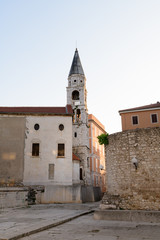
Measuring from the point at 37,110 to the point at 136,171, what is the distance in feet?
67.2

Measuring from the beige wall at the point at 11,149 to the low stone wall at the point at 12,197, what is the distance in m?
7.14

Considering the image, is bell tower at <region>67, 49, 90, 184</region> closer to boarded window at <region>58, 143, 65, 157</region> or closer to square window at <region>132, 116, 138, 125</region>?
boarded window at <region>58, 143, 65, 157</region>

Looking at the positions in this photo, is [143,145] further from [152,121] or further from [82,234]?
[152,121]

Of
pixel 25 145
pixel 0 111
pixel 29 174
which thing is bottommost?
pixel 29 174

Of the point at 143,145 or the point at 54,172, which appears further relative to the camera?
the point at 54,172

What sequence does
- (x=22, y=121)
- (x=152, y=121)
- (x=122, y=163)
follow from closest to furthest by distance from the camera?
(x=122, y=163), (x=152, y=121), (x=22, y=121)

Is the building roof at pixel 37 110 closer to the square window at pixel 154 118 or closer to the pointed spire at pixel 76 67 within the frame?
the square window at pixel 154 118

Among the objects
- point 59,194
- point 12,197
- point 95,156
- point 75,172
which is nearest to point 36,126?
point 75,172

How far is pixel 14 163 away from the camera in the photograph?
26734 millimetres

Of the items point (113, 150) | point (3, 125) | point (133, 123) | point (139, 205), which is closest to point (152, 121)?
point (133, 123)

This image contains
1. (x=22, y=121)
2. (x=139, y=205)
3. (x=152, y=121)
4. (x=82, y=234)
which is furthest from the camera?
(x=22, y=121)

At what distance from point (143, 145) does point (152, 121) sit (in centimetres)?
925

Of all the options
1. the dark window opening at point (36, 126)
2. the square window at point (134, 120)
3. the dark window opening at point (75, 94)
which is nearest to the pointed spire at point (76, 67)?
the dark window opening at point (75, 94)

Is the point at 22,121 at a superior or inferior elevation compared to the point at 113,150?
superior
